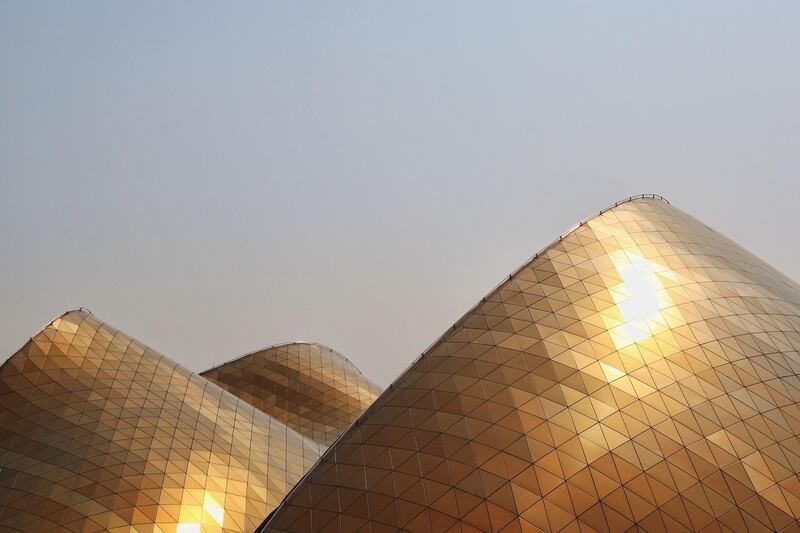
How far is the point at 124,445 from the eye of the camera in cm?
4191

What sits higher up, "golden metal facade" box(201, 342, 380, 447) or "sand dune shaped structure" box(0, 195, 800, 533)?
"golden metal facade" box(201, 342, 380, 447)

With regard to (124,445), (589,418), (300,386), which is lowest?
(589,418)

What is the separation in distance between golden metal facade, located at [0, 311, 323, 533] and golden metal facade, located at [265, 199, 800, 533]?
11.0m

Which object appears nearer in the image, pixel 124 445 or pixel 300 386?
pixel 124 445

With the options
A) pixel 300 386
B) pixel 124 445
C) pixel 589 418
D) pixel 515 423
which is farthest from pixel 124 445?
pixel 589 418

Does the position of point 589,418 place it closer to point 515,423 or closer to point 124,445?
point 515,423

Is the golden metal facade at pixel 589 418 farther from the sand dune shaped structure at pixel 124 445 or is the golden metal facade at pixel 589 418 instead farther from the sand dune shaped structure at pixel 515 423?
the sand dune shaped structure at pixel 124 445

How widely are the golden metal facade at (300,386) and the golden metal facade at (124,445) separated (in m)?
13.3

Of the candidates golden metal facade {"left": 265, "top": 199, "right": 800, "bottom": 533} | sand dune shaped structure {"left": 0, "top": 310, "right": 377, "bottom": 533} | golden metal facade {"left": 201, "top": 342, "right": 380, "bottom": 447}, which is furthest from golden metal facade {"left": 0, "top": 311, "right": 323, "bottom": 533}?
golden metal facade {"left": 201, "top": 342, "right": 380, "bottom": 447}

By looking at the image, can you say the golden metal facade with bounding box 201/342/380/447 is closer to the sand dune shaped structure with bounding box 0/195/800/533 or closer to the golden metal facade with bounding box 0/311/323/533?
the golden metal facade with bounding box 0/311/323/533

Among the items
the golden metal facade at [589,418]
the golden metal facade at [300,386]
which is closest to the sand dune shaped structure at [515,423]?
the golden metal facade at [589,418]

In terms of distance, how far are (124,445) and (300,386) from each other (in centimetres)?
2831

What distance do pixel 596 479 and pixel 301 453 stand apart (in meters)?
27.6

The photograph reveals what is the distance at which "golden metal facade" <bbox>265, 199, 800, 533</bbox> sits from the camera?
27.5m
